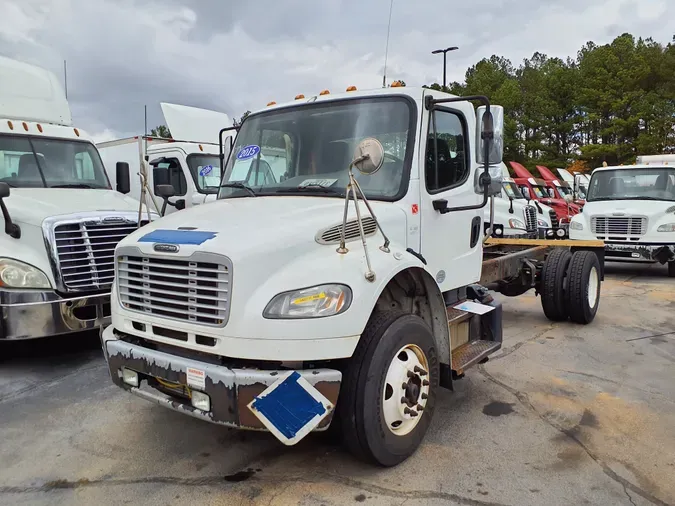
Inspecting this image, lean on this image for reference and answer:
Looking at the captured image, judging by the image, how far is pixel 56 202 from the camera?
19.0ft

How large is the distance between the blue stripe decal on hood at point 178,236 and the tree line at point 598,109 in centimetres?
3197

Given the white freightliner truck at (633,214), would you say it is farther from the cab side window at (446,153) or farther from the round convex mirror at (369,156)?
Answer: the round convex mirror at (369,156)

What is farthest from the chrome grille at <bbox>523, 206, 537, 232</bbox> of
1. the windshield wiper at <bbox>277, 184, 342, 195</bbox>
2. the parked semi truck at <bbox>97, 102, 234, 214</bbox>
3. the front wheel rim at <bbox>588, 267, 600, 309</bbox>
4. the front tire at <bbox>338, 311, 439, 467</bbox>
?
the front tire at <bbox>338, 311, 439, 467</bbox>

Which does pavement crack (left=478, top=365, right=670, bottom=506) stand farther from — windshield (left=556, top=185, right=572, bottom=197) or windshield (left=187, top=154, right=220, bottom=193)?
windshield (left=556, top=185, right=572, bottom=197)

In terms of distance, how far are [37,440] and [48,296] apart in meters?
1.54

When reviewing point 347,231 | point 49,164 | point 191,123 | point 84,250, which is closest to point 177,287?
point 347,231

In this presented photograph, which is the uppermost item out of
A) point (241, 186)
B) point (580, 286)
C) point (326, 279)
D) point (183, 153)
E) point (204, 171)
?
point (183, 153)

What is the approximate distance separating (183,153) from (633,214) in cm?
859

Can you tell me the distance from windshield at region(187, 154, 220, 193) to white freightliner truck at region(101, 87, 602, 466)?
582 centimetres

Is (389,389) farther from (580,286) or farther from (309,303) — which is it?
(580,286)

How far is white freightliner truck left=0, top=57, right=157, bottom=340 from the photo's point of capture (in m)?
5.04

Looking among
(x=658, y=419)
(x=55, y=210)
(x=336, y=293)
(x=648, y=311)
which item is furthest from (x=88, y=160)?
(x=648, y=311)

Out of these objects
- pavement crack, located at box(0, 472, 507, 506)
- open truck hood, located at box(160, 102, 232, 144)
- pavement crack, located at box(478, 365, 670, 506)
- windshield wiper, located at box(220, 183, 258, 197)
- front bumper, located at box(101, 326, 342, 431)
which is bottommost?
pavement crack, located at box(478, 365, 670, 506)

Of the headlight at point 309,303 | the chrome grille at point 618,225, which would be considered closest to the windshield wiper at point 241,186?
the headlight at point 309,303
